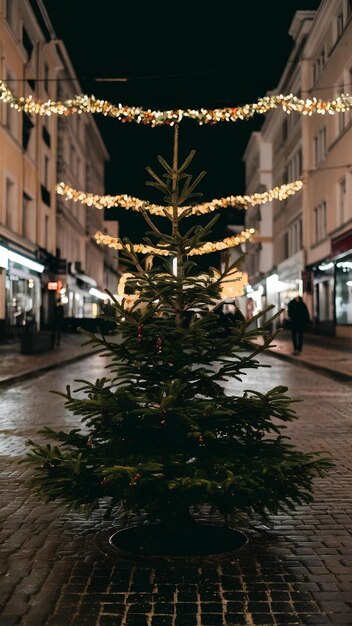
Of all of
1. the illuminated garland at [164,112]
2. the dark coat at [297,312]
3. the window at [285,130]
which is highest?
the window at [285,130]

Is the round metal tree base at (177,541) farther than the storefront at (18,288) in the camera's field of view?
No

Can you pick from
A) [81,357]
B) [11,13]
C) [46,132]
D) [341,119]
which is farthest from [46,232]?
[81,357]

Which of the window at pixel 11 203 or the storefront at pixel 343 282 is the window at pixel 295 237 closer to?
the storefront at pixel 343 282

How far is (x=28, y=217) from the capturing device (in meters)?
37.7

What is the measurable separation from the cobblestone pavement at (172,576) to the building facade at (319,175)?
26055mm

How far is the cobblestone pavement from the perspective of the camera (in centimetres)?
350

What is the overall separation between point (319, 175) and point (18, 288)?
636 inches

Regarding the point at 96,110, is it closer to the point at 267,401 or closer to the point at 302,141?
the point at 267,401

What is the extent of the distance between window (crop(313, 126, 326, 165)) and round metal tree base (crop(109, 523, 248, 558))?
3459cm

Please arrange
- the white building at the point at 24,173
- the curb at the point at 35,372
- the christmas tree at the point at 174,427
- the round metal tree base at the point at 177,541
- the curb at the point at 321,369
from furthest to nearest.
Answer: the white building at the point at 24,173 → the curb at the point at 321,369 → the curb at the point at 35,372 → the round metal tree base at the point at 177,541 → the christmas tree at the point at 174,427

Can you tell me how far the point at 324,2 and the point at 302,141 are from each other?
8.91 meters

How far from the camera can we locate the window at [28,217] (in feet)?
122

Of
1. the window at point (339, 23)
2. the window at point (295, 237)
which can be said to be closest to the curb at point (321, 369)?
the window at point (339, 23)

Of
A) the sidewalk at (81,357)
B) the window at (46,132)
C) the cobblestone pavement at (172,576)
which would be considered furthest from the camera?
the window at (46,132)
